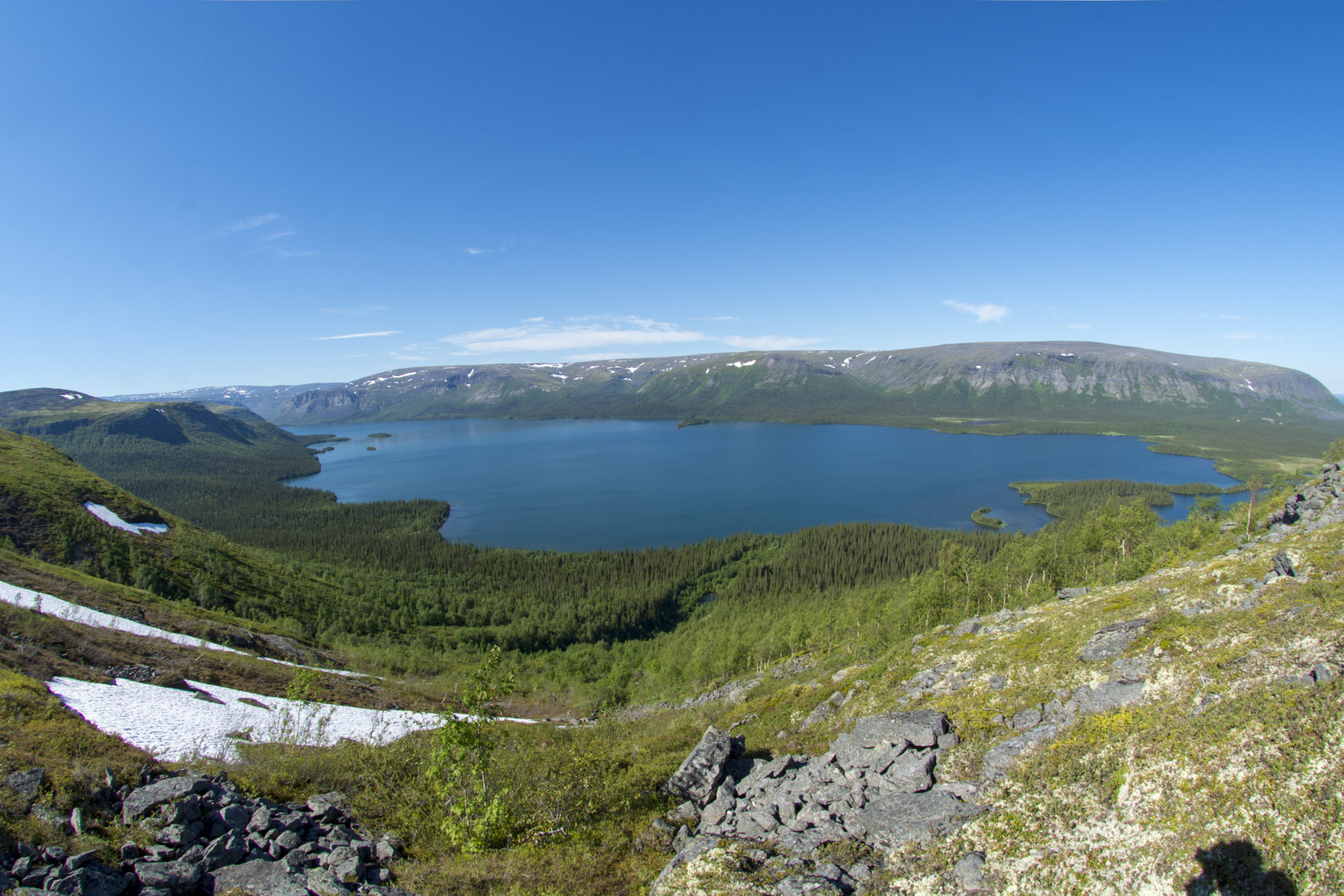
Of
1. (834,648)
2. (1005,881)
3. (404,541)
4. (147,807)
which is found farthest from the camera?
(404,541)

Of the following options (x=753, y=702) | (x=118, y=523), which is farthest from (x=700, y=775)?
(x=118, y=523)

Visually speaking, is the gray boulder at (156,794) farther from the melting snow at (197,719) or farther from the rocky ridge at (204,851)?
the melting snow at (197,719)

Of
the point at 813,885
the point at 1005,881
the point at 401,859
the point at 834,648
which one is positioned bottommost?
the point at 834,648

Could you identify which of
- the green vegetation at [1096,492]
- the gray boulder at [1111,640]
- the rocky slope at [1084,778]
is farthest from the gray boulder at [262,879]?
the green vegetation at [1096,492]

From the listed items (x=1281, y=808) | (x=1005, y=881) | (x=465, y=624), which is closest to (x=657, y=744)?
(x=1005, y=881)

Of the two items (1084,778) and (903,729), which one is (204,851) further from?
(1084,778)

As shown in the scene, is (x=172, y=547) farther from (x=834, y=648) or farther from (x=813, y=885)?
(x=813, y=885)
